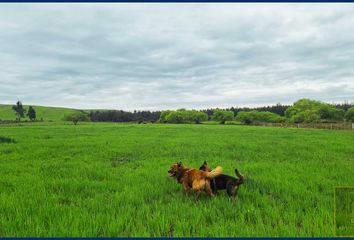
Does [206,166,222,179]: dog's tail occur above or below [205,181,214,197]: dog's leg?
above

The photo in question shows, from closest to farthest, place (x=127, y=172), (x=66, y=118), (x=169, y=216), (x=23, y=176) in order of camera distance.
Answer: (x=169, y=216) → (x=23, y=176) → (x=127, y=172) → (x=66, y=118)

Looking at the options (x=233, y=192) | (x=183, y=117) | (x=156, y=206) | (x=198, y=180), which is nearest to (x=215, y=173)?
(x=198, y=180)

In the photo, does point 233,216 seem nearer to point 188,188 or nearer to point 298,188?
point 188,188

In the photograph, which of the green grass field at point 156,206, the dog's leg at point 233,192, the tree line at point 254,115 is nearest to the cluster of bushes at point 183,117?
the tree line at point 254,115

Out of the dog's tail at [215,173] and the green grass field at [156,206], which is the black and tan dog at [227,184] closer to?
the green grass field at [156,206]

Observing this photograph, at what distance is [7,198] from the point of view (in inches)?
201

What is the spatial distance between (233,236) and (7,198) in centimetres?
513

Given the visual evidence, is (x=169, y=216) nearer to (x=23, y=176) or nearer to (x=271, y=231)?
(x=271, y=231)

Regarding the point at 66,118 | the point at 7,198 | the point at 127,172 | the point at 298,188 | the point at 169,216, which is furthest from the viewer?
the point at 66,118

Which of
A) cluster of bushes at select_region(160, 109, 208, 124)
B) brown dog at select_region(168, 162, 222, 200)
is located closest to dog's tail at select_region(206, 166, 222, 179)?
brown dog at select_region(168, 162, 222, 200)

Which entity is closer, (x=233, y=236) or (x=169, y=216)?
(x=233, y=236)

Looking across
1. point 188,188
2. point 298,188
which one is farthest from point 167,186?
point 298,188

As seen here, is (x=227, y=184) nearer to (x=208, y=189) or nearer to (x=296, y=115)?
(x=208, y=189)

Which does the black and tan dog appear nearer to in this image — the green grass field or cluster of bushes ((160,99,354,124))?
the green grass field
